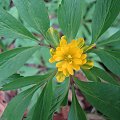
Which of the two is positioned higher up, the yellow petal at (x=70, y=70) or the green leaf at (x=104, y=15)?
the green leaf at (x=104, y=15)

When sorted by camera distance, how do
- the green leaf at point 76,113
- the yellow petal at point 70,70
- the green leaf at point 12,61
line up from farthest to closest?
the green leaf at point 76,113 < the green leaf at point 12,61 < the yellow petal at point 70,70

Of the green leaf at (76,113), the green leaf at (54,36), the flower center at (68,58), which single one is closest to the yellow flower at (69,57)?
the flower center at (68,58)

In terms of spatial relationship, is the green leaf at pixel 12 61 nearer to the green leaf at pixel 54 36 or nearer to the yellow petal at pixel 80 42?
the green leaf at pixel 54 36

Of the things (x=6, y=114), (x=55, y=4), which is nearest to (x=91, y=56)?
(x=55, y=4)

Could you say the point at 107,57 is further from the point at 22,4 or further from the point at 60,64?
the point at 22,4

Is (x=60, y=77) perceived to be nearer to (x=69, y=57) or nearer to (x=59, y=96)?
(x=69, y=57)

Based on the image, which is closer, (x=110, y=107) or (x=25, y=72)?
(x=110, y=107)
